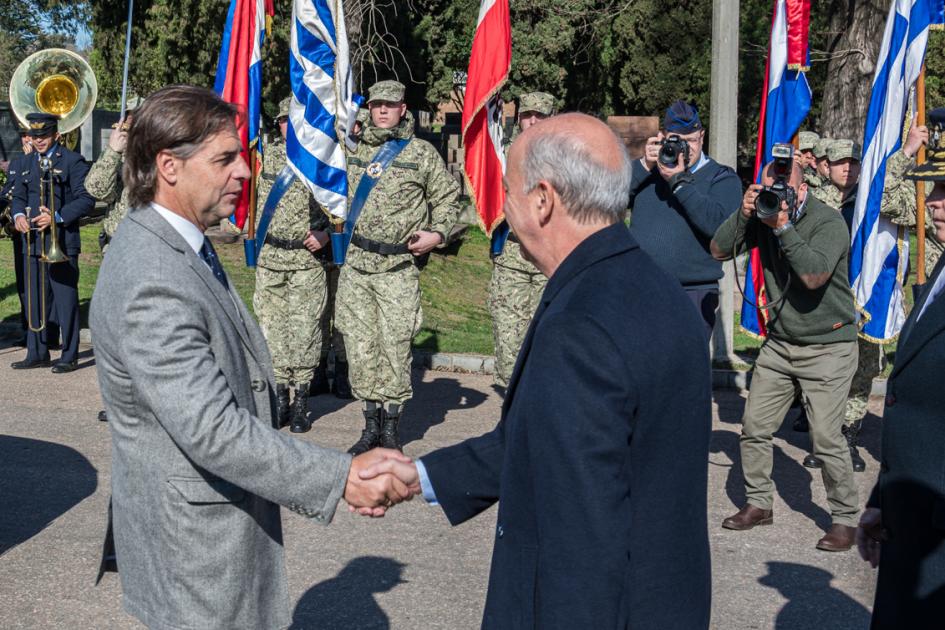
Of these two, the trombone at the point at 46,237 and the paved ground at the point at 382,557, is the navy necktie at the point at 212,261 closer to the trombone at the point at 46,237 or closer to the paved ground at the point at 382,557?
the paved ground at the point at 382,557

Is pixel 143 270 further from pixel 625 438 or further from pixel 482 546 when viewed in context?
pixel 482 546

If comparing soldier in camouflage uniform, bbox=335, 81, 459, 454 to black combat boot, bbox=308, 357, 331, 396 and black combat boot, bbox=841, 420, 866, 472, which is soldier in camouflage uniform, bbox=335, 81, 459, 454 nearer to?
black combat boot, bbox=308, 357, 331, 396

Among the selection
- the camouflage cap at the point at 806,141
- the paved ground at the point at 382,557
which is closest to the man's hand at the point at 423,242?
the paved ground at the point at 382,557

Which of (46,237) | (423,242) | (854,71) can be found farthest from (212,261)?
(854,71)

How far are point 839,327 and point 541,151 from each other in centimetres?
414

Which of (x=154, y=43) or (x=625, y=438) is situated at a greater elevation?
(x=154, y=43)

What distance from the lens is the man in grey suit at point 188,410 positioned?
2883mm

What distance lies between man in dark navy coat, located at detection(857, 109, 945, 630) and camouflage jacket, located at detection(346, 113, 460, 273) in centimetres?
507

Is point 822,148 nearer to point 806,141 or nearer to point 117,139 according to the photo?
point 806,141

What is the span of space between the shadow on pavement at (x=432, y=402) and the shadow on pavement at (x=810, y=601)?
10.6ft

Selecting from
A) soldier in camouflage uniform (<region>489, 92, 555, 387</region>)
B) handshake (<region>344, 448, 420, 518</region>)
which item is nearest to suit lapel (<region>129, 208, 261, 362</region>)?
handshake (<region>344, 448, 420, 518</region>)

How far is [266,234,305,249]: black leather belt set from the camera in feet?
29.5

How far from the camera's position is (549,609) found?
2488 mm

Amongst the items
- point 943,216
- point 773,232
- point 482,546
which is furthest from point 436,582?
point 943,216
